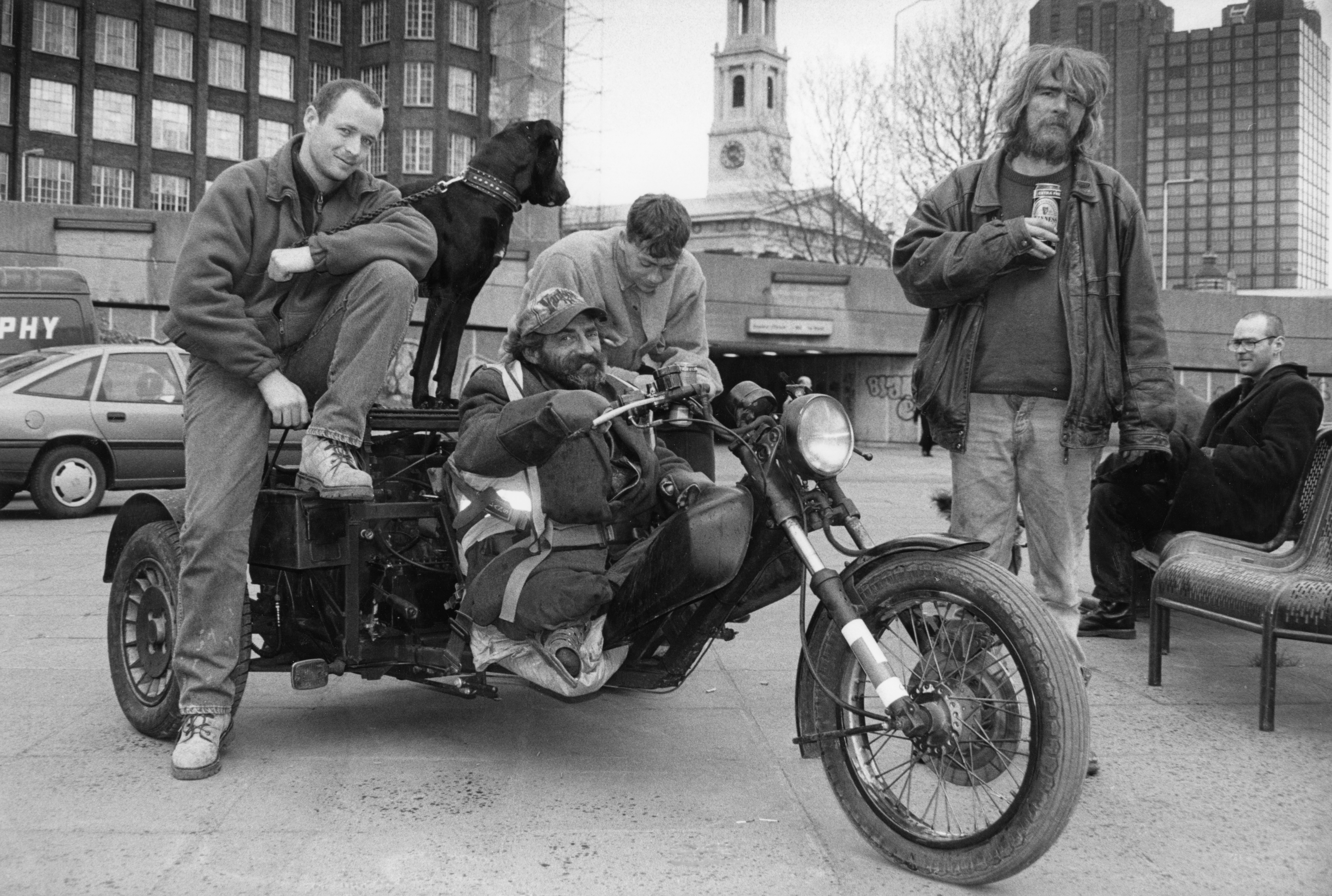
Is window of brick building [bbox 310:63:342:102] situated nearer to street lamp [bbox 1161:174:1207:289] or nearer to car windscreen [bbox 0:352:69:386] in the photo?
street lamp [bbox 1161:174:1207:289]

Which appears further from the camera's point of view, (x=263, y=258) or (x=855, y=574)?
(x=263, y=258)

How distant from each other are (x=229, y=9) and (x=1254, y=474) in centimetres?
5644

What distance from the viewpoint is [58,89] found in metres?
51.2

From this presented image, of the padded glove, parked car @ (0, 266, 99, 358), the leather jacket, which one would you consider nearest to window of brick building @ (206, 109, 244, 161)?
parked car @ (0, 266, 99, 358)

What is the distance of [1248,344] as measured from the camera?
20.5 feet

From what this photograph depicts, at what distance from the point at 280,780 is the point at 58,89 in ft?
180

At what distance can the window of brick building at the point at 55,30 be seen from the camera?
50.8 m

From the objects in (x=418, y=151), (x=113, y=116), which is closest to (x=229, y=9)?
(x=113, y=116)

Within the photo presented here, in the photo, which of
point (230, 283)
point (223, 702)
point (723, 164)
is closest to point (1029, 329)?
point (230, 283)

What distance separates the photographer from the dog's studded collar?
5.67 m

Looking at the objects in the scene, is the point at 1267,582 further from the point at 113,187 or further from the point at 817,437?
the point at 113,187

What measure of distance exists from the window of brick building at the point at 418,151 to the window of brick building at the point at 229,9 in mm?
8194

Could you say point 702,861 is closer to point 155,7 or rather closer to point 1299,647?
point 1299,647

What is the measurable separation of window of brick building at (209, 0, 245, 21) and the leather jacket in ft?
185
